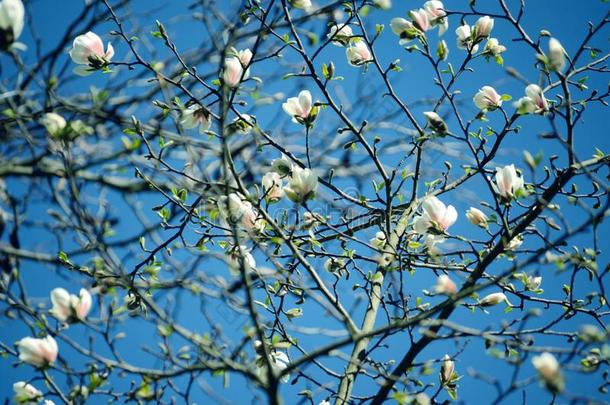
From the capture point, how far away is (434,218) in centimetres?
192

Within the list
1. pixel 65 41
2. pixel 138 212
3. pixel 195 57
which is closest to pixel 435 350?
pixel 195 57

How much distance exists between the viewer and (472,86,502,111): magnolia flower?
205 centimetres

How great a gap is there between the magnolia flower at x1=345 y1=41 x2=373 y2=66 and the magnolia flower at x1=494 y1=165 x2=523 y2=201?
69cm

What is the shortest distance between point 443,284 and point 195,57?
3316 mm

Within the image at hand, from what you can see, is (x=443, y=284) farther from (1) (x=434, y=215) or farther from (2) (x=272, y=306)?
(2) (x=272, y=306)

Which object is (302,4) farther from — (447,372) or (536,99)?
(447,372)

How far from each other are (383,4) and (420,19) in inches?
12.2

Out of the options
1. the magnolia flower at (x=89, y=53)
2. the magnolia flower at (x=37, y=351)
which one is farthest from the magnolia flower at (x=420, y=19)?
the magnolia flower at (x=37, y=351)

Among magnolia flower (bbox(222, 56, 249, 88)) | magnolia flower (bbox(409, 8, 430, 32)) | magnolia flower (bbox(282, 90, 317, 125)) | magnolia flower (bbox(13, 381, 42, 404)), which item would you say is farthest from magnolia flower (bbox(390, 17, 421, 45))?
magnolia flower (bbox(13, 381, 42, 404))

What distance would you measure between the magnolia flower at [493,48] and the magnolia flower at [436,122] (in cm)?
49

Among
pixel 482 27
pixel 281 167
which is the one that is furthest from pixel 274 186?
pixel 482 27

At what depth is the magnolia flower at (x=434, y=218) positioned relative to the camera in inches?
74.9

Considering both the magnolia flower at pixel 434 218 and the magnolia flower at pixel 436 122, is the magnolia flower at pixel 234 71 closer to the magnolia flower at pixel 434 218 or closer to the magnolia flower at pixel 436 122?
the magnolia flower at pixel 436 122

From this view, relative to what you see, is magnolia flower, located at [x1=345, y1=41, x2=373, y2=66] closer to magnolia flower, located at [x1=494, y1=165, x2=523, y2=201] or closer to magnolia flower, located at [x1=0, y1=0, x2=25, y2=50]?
magnolia flower, located at [x1=494, y1=165, x2=523, y2=201]
